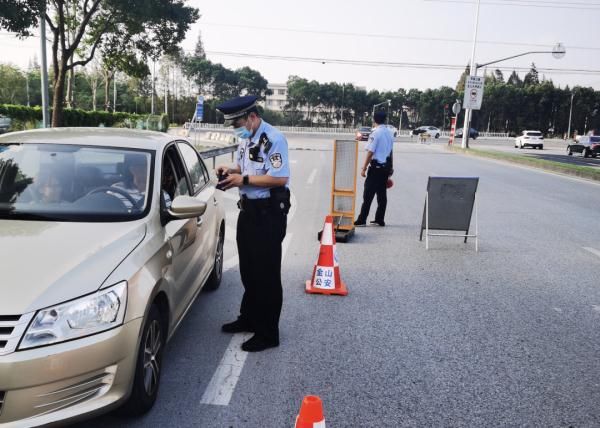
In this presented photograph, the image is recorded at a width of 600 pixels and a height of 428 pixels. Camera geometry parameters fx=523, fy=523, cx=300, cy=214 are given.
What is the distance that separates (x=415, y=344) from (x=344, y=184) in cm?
451

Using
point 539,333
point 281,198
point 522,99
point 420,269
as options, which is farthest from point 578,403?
point 522,99

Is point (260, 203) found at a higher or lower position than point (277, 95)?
lower

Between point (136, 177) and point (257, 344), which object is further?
point (257, 344)

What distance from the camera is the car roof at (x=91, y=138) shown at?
155 inches

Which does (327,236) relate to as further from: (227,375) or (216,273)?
(227,375)

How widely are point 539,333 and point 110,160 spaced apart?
3791 millimetres

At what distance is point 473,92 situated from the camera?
37.1 m

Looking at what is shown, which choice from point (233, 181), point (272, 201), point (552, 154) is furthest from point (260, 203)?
point (552, 154)

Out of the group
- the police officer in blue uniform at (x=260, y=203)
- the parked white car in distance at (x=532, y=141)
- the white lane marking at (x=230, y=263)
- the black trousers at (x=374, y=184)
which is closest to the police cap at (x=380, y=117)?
the black trousers at (x=374, y=184)

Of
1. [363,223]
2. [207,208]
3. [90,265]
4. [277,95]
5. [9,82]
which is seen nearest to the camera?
[90,265]

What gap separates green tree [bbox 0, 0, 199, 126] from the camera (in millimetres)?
21203

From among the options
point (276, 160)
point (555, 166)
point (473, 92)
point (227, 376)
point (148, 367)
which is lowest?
point (227, 376)

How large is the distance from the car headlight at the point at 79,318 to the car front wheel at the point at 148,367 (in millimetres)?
272

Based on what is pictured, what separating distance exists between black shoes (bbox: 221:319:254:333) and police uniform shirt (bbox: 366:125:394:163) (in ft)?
16.7
